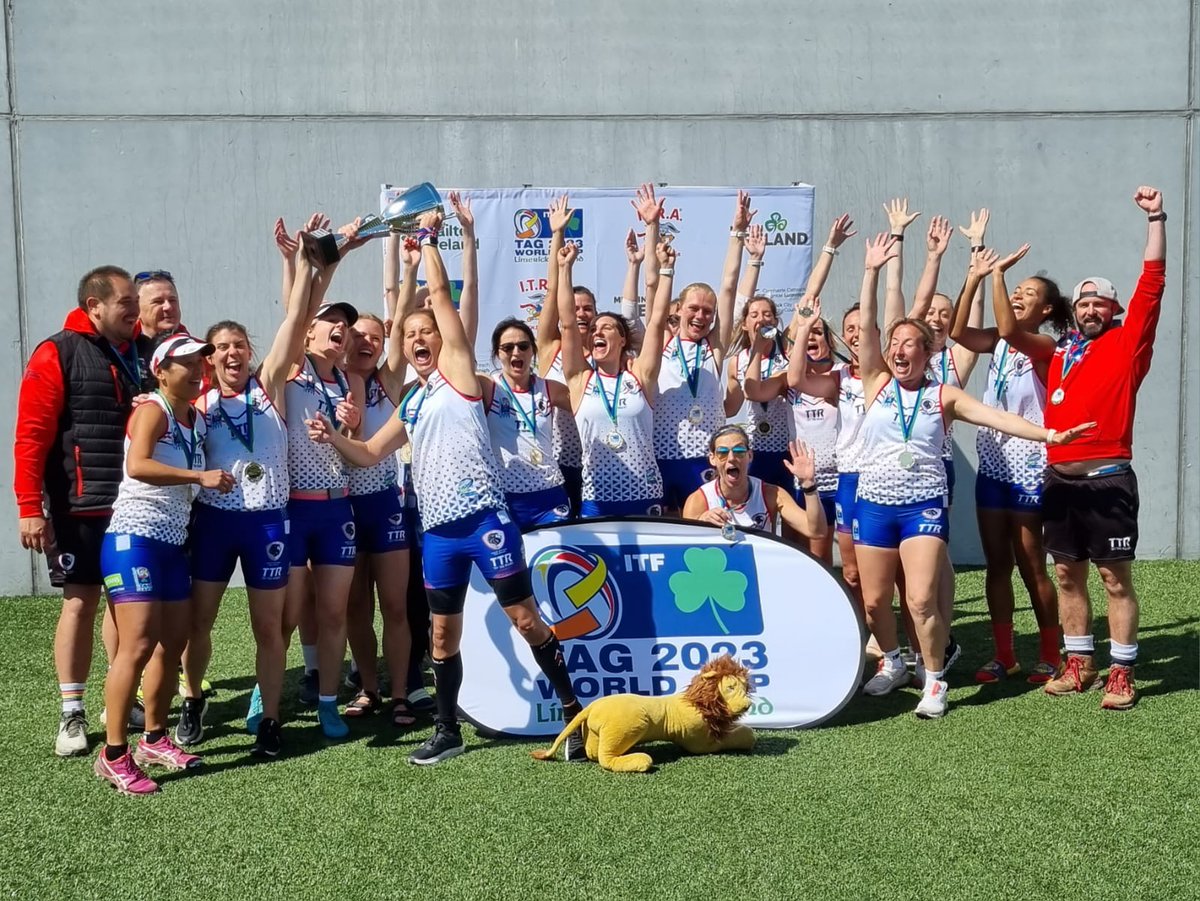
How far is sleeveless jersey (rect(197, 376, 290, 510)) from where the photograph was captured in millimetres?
4930

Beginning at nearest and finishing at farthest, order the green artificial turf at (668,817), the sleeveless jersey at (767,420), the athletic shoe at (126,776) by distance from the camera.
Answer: the green artificial turf at (668,817) → the athletic shoe at (126,776) → the sleeveless jersey at (767,420)

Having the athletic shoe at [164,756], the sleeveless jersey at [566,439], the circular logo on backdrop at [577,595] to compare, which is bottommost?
the athletic shoe at [164,756]

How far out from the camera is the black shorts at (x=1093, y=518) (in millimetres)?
5508

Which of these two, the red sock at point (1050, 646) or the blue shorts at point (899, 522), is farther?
the red sock at point (1050, 646)

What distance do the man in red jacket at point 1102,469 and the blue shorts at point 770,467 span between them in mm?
1438

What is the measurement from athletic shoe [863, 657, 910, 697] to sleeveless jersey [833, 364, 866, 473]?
3.05 feet

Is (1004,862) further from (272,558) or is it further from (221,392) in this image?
(221,392)

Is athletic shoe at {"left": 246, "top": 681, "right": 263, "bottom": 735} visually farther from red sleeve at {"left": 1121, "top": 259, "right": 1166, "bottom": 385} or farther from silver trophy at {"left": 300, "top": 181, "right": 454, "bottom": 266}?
red sleeve at {"left": 1121, "top": 259, "right": 1166, "bottom": 385}

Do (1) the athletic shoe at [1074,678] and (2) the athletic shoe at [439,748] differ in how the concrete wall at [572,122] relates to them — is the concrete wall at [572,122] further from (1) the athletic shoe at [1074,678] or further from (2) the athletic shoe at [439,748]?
(2) the athletic shoe at [439,748]

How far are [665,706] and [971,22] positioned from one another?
6080mm

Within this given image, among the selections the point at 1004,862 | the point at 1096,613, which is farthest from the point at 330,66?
the point at 1004,862

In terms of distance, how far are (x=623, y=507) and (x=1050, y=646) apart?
2.23 metres

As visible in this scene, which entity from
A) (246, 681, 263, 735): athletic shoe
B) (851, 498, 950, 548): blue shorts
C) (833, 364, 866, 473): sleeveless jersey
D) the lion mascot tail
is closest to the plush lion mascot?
the lion mascot tail

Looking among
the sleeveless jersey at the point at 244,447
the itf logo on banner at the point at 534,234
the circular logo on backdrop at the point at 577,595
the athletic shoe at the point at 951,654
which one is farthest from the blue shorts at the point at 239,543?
the itf logo on banner at the point at 534,234
